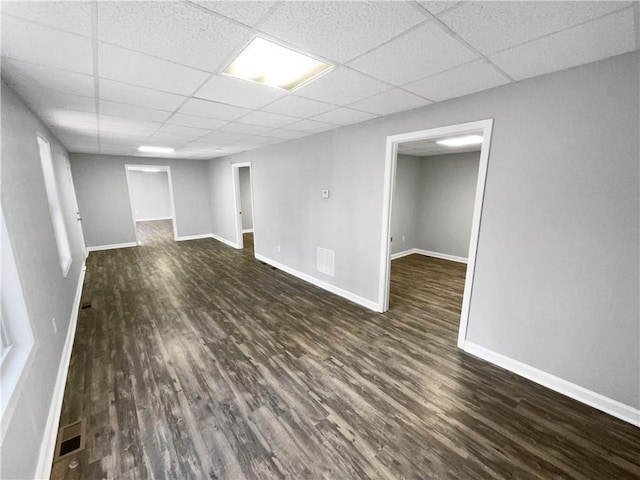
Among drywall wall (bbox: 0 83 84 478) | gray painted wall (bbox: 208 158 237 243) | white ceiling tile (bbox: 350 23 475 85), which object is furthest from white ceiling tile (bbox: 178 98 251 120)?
gray painted wall (bbox: 208 158 237 243)

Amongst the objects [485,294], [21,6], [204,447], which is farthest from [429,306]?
[21,6]

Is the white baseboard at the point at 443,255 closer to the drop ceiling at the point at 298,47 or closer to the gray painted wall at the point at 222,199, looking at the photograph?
the drop ceiling at the point at 298,47

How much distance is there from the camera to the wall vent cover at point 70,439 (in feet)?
5.36

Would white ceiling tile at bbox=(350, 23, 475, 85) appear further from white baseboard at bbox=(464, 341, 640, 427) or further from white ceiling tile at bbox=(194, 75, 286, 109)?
white baseboard at bbox=(464, 341, 640, 427)

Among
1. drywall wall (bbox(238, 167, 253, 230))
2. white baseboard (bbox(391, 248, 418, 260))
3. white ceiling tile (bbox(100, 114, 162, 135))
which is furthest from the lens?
drywall wall (bbox(238, 167, 253, 230))

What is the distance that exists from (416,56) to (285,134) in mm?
2675

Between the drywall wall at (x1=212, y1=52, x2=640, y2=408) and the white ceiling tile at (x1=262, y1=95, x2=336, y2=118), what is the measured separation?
2.92ft

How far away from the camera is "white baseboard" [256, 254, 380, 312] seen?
11.9ft

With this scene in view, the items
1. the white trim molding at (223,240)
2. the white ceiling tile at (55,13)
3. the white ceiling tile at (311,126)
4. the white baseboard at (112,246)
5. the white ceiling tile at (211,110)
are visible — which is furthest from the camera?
the white trim molding at (223,240)

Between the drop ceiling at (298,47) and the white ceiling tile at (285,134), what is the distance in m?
1.16

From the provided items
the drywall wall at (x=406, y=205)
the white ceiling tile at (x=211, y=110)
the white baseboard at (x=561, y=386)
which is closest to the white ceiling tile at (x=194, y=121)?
the white ceiling tile at (x=211, y=110)

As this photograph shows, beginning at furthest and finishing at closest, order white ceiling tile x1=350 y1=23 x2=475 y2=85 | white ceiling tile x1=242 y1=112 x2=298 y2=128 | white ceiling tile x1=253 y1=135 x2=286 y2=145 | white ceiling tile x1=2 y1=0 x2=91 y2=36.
→ white ceiling tile x1=253 y1=135 x2=286 y2=145, white ceiling tile x1=242 y1=112 x2=298 y2=128, white ceiling tile x1=350 y1=23 x2=475 y2=85, white ceiling tile x1=2 y1=0 x2=91 y2=36

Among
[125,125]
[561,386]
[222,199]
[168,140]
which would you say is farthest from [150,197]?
[561,386]

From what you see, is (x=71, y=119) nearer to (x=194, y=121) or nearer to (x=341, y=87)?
(x=194, y=121)
